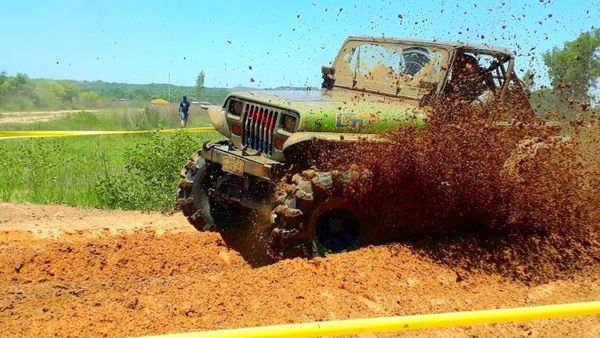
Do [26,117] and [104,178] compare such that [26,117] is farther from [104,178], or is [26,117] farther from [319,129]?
[319,129]

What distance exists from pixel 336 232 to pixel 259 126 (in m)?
1.24

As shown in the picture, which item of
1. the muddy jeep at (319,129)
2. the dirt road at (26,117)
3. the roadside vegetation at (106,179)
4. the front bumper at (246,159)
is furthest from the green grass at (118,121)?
the front bumper at (246,159)

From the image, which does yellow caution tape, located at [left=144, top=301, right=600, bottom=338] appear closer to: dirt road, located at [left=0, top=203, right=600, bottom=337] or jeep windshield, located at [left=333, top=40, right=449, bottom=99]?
dirt road, located at [left=0, top=203, right=600, bottom=337]

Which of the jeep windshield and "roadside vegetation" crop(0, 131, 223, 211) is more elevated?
the jeep windshield

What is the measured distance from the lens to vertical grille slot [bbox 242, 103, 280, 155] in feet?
20.4

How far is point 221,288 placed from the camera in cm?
527

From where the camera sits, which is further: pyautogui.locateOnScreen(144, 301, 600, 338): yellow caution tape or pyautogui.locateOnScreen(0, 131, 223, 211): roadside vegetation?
pyautogui.locateOnScreen(0, 131, 223, 211): roadside vegetation

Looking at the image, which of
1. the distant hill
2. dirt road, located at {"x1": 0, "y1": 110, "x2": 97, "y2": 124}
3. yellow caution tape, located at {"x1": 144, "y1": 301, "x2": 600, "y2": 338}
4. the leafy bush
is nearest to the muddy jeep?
yellow caution tape, located at {"x1": 144, "y1": 301, "x2": 600, "y2": 338}

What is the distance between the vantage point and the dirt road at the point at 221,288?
15.2 feet

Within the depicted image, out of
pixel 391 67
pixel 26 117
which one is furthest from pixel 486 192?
pixel 26 117

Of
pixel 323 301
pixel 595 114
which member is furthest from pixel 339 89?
pixel 323 301

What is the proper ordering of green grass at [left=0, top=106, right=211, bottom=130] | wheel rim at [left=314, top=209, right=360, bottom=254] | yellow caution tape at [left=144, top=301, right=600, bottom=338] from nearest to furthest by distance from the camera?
1. yellow caution tape at [left=144, top=301, right=600, bottom=338]
2. wheel rim at [left=314, top=209, right=360, bottom=254]
3. green grass at [left=0, top=106, right=211, bottom=130]

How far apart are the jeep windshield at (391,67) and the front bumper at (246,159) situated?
1568 millimetres

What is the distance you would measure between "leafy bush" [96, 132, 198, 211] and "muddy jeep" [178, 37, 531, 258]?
3009mm
